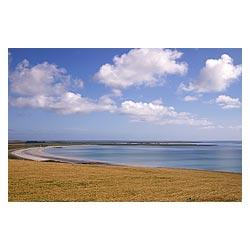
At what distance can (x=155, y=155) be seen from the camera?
22.3 feet

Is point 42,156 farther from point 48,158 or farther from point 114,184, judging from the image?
point 114,184

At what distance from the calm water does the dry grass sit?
0.32m

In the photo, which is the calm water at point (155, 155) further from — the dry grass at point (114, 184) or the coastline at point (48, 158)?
the dry grass at point (114, 184)

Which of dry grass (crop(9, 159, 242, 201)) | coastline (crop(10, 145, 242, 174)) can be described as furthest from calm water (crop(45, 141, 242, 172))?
dry grass (crop(9, 159, 242, 201))

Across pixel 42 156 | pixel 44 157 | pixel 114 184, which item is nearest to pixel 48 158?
pixel 44 157

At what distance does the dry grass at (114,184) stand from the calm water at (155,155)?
0.32 meters

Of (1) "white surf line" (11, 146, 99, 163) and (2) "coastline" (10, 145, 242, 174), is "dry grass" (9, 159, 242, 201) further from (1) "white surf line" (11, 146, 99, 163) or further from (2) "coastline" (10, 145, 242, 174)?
(1) "white surf line" (11, 146, 99, 163)

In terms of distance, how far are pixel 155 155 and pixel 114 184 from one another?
4.77 ft

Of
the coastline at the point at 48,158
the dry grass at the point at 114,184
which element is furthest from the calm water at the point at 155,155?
the dry grass at the point at 114,184

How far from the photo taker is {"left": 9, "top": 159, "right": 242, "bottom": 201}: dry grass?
525cm
